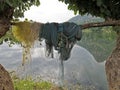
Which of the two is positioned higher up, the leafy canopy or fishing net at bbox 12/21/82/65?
the leafy canopy

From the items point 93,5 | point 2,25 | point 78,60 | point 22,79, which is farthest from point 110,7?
point 78,60

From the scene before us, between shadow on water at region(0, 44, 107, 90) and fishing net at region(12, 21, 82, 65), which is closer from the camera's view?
fishing net at region(12, 21, 82, 65)

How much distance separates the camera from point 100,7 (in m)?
6.51

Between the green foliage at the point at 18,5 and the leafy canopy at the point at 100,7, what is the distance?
0.80m

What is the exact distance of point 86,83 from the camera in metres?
15.1

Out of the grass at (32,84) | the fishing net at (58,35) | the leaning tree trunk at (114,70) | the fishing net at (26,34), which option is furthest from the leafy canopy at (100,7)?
the grass at (32,84)

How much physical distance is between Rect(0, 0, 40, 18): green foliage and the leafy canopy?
800 mm

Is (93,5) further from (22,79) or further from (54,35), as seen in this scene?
(22,79)

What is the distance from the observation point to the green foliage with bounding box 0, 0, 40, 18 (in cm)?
615

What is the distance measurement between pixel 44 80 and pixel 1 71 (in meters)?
5.80

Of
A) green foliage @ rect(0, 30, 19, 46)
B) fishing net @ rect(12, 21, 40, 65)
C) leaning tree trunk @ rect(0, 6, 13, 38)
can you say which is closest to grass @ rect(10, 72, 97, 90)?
green foliage @ rect(0, 30, 19, 46)

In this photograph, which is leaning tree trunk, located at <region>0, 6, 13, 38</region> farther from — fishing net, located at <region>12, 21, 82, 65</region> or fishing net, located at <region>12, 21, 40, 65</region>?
fishing net, located at <region>12, 21, 82, 65</region>

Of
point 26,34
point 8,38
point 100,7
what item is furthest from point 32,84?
point 100,7

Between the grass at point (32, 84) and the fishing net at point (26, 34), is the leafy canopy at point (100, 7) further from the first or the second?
the grass at point (32, 84)
